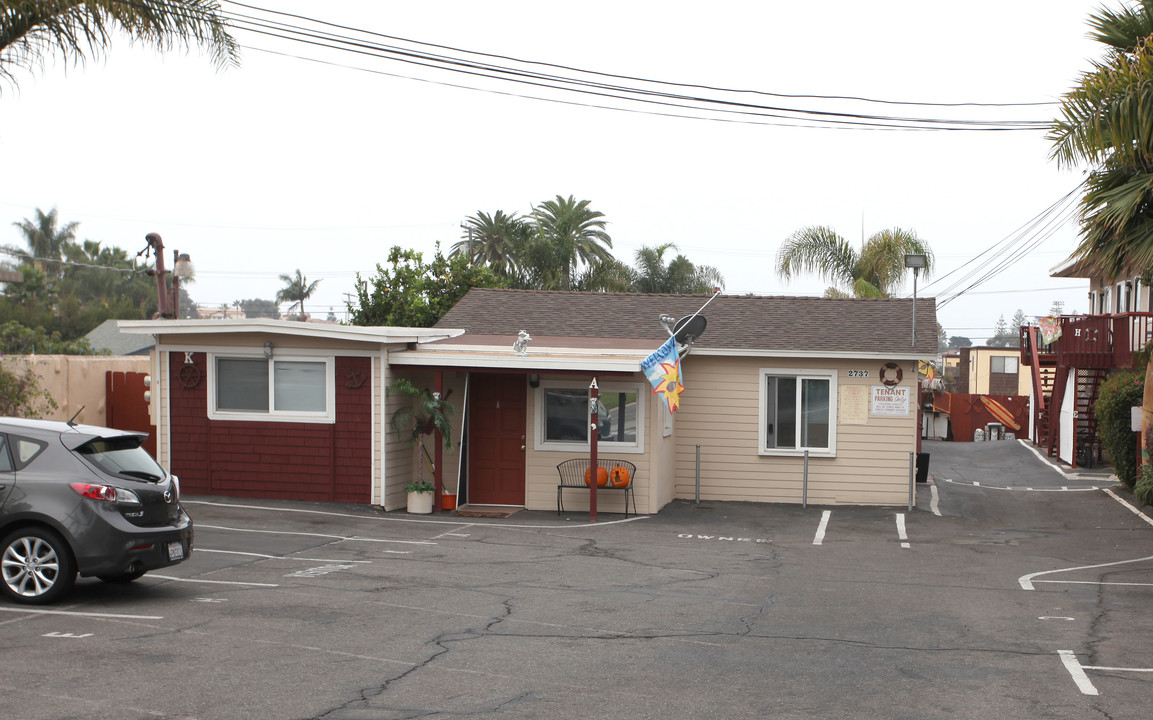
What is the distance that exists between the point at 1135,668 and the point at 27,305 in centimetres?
6343

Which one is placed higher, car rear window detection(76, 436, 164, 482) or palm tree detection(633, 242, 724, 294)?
palm tree detection(633, 242, 724, 294)

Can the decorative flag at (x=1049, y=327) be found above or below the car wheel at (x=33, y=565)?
above

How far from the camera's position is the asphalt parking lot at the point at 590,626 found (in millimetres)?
6824

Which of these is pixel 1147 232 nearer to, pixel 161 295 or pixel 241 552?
pixel 241 552

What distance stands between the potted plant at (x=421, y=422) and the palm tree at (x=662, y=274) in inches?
989

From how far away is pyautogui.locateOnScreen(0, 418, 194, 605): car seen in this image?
9062mm

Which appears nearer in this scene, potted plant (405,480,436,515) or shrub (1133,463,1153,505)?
potted plant (405,480,436,515)

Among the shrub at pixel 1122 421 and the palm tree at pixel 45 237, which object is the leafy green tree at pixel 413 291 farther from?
the palm tree at pixel 45 237

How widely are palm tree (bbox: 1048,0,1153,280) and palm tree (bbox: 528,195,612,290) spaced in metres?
25.5

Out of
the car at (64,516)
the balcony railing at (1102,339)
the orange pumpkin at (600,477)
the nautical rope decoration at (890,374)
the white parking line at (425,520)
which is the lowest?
the white parking line at (425,520)

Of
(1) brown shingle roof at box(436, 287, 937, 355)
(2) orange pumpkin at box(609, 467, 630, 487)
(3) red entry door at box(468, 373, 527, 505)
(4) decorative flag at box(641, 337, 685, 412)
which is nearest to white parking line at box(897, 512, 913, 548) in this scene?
(1) brown shingle roof at box(436, 287, 937, 355)

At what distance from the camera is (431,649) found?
818cm

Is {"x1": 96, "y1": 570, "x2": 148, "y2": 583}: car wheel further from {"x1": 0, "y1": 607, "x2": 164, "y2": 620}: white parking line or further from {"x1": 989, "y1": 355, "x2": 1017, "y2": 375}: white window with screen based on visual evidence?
{"x1": 989, "y1": 355, "x2": 1017, "y2": 375}: white window with screen

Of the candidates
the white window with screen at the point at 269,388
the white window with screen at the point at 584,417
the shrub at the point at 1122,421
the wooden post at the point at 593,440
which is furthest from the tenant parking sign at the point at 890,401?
the white window with screen at the point at 269,388
